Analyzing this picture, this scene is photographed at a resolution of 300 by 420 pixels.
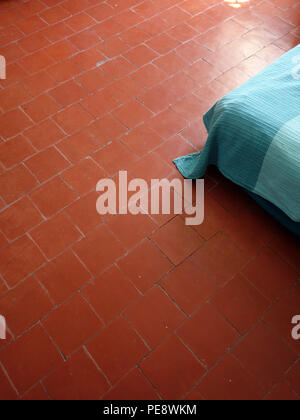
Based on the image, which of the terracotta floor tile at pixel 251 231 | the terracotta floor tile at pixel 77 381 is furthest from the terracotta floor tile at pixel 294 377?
the terracotta floor tile at pixel 77 381

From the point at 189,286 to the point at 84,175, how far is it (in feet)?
3.20

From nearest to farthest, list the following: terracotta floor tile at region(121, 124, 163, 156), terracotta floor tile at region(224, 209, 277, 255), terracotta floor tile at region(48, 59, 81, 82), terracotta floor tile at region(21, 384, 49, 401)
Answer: terracotta floor tile at region(21, 384, 49, 401)
terracotta floor tile at region(224, 209, 277, 255)
terracotta floor tile at region(121, 124, 163, 156)
terracotta floor tile at region(48, 59, 81, 82)

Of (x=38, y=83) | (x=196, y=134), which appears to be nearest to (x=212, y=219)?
(x=196, y=134)

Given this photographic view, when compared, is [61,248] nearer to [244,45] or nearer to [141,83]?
[141,83]

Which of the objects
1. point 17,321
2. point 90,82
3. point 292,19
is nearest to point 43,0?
point 90,82

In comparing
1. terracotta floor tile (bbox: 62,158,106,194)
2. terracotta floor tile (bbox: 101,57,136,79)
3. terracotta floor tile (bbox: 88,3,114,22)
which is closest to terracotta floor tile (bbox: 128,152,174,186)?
terracotta floor tile (bbox: 62,158,106,194)

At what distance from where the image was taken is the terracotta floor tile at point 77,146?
2.50m

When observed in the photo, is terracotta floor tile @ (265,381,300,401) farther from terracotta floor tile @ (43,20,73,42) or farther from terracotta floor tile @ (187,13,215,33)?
terracotta floor tile @ (43,20,73,42)

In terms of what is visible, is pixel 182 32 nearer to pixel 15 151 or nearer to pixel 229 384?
pixel 15 151

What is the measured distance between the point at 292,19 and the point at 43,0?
7.42 ft

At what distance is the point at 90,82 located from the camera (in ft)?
9.46

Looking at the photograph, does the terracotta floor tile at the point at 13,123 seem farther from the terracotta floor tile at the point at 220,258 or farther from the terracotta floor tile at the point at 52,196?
the terracotta floor tile at the point at 220,258

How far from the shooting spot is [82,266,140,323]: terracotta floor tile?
6.38ft

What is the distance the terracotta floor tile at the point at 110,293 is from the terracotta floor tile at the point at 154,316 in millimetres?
53
